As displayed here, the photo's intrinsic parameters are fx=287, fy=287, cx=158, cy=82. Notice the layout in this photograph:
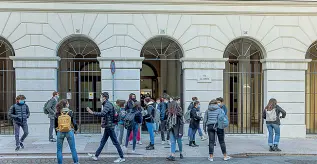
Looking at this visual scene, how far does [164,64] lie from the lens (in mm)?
16984

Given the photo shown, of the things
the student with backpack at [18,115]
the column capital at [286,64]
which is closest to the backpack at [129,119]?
the student with backpack at [18,115]

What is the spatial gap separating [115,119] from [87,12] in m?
5.88

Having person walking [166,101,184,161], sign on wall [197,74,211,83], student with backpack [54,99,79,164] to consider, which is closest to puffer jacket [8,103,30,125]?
student with backpack [54,99,79,164]

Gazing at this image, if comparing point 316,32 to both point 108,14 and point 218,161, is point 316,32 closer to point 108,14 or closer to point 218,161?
point 218,161

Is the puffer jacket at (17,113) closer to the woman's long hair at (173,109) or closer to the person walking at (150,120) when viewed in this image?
the person walking at (150,120)

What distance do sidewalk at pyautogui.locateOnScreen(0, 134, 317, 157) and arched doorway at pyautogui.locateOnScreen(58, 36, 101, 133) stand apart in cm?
184

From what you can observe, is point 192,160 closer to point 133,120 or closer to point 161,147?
point 161,147

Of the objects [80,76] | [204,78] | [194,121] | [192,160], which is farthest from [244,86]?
[80,76]

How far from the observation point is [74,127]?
7.62 m

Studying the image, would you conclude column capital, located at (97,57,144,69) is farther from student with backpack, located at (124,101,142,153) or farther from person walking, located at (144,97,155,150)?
student with backpack, located at (124,101,142,153)

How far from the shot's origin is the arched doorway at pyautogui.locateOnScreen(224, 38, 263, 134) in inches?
514

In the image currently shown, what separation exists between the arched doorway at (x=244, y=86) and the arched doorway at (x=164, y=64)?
7.58ft

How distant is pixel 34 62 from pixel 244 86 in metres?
9.77

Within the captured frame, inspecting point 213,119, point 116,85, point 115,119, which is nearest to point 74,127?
point 115,119
